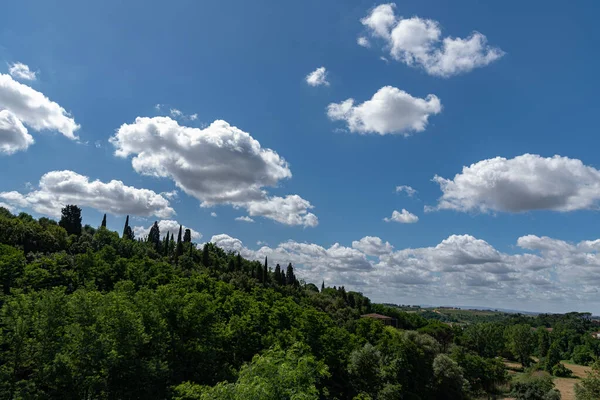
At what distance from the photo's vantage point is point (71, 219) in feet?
398

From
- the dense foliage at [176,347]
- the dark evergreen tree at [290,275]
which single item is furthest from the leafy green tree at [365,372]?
the dark evergreen tree at [290,275]

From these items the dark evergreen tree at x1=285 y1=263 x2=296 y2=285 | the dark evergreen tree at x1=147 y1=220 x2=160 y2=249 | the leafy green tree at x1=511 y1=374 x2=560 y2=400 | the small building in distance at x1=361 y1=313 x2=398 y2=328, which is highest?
the dark evergreen tree at x1=147 y1=220 x2=160 y2=249

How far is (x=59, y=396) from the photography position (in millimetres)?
27562

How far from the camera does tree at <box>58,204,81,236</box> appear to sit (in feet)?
394

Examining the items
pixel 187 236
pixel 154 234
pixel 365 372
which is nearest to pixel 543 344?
pixel 365 372

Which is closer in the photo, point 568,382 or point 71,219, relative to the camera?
point 568,382

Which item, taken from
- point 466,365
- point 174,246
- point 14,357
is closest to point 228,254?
point 174,246

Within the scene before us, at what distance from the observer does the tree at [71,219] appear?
4724 inches

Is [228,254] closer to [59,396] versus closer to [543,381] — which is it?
[543,381]

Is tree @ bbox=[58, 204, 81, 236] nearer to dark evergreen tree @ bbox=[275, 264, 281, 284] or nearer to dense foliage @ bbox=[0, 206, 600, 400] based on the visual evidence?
dense foliage @ bbox=[0, 206, 600, 400]

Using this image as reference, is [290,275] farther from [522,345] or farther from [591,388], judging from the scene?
[591,388]

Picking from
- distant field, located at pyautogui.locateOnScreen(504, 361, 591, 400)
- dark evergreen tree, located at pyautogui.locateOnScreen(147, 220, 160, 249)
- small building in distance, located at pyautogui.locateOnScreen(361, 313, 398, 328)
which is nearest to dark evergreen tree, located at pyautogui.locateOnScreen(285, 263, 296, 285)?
small building in distance, located at pyautogui.locateOnScreen(361, 313, 398, 328)

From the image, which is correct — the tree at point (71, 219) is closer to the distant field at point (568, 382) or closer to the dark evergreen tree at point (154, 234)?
the dark evergreen tree at point (154, 234)

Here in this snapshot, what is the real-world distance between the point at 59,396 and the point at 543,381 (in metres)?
72.5
